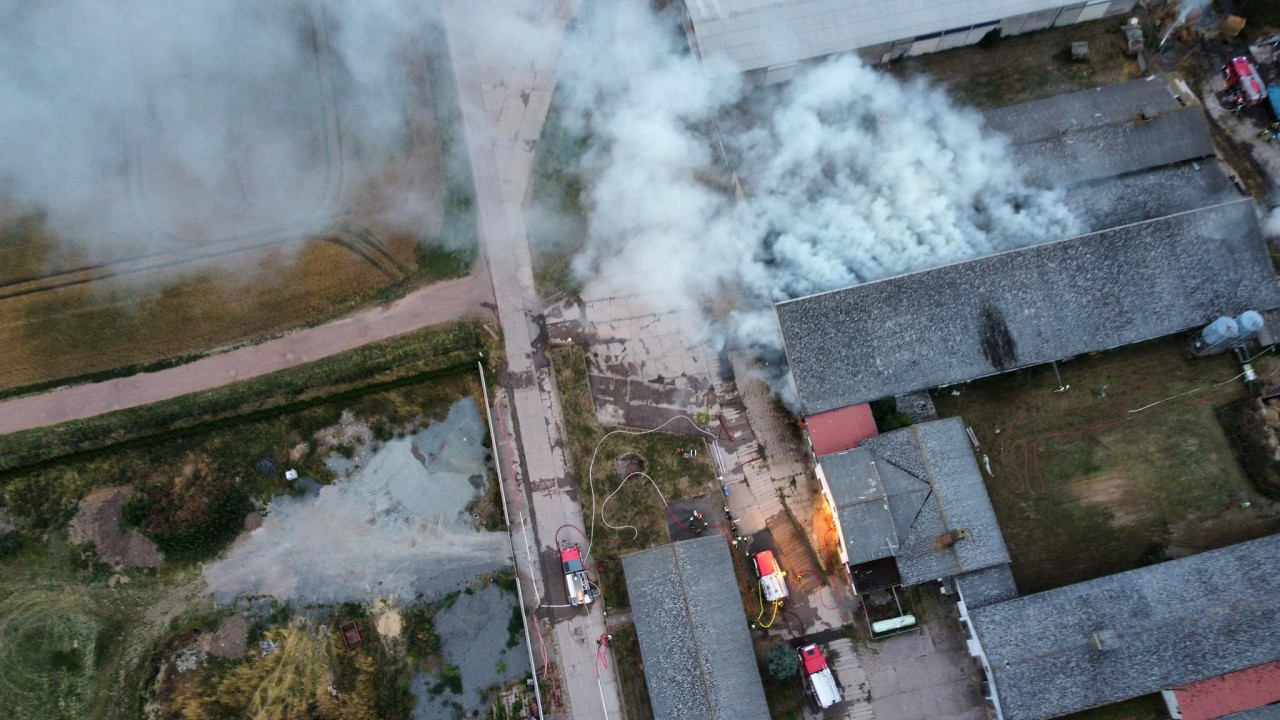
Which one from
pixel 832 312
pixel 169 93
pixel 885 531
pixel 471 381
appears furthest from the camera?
pixel 169 93

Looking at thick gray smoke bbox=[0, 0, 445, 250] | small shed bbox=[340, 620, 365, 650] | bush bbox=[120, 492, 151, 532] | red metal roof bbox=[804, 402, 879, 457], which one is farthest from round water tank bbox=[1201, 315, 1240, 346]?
bush bbox=[120, 492, 151, 532]

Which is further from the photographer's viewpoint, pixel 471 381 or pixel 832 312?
pixel 471 381

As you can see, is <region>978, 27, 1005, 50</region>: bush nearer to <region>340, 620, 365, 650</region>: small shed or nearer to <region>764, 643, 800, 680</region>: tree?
<region>764, 643, 800, 680</region>: tree

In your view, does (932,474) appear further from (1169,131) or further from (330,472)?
(330,472)

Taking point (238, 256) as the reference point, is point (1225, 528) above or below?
below

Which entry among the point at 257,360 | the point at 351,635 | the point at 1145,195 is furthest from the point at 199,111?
the point at 1145,195

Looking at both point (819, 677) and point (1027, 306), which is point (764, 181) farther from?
point (819, 677)

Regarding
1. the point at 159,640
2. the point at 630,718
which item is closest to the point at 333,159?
the point at 159,640
